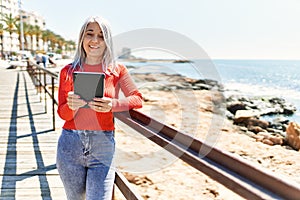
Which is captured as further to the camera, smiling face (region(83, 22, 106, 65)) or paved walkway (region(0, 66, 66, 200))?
paved walkway (region(0, 66, 66, 200))

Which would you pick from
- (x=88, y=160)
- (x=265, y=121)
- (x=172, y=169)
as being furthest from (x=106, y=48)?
(x=265, y=121)

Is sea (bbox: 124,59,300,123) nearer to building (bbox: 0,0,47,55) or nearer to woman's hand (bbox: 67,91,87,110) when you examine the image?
woman's hand (bbox: 67,91,87,110)

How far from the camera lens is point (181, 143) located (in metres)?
1.11

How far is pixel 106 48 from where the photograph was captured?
1.50 meters

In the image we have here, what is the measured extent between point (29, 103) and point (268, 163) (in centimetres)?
556

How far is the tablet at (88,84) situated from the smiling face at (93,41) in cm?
16

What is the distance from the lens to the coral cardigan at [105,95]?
1.48 metres

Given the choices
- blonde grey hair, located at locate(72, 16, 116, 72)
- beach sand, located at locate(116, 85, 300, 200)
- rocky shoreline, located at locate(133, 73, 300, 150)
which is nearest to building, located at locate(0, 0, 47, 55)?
rocky shoreline, located at locate(133, 73, 300, 150)

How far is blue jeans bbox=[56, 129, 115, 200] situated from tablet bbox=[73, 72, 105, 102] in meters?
0.18

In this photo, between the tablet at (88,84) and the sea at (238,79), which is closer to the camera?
the tablet at (88,84)

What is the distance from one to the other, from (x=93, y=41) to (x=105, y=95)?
0.23 meters

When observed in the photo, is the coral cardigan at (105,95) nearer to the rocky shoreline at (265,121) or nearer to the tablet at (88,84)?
the tablet at (88,84)

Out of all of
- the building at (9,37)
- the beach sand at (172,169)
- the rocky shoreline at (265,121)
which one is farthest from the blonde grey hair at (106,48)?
the building at (9,37)

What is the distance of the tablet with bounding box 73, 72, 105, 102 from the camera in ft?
4.46
